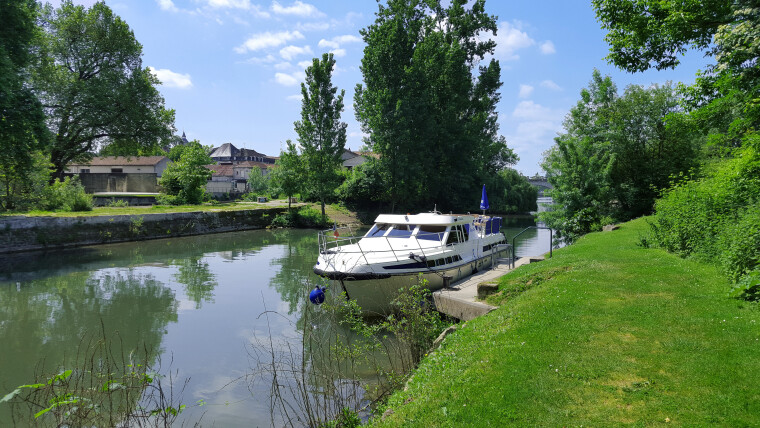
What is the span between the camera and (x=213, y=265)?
21078mm

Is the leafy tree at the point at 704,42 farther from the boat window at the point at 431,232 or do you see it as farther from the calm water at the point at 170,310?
the calm water at the point at 170,310

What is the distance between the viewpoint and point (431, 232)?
48.7 feet

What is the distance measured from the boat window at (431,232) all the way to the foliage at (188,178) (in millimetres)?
32434

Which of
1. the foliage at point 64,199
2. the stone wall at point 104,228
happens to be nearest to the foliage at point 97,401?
the stone wall at point 104,228

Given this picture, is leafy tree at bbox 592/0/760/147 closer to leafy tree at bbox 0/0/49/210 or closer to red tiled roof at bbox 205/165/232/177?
leafy tree at bbox 0/0/49/210

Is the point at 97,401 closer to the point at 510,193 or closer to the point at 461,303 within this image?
the point at 461,303

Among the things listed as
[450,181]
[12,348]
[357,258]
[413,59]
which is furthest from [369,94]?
[12,348]

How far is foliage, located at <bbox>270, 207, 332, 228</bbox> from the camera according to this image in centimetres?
4062

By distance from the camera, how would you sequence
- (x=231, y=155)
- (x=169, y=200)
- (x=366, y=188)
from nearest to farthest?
(x=169, y=200) → (x=366, y=188) → (x=231, y=155)

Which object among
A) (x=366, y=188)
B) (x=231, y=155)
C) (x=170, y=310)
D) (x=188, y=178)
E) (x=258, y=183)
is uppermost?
(x=231, y=155)

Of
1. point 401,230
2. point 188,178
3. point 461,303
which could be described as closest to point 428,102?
point 188,178

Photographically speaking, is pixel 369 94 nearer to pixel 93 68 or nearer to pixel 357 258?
pixel 93 68

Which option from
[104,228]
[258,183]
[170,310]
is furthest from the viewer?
[258,183]

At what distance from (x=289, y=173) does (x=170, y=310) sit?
97.2 ft
